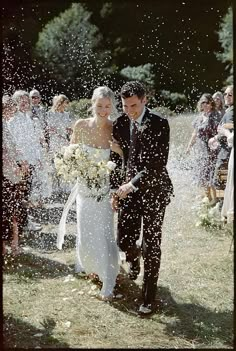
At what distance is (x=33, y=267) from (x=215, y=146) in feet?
→ 6.41

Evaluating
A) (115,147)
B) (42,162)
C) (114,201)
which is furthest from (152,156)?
(42,162)

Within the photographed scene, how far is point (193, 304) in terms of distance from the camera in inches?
128

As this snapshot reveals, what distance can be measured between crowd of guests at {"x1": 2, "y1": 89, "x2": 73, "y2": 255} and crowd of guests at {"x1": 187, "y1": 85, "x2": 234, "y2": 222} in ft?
4.63

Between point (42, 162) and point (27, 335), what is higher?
point (42, 162)

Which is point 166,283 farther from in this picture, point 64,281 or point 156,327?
point 64,281

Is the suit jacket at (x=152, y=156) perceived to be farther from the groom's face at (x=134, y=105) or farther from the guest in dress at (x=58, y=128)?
the guest in dress at (x=58, y=128)

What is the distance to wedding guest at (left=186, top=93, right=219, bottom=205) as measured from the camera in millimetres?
4574

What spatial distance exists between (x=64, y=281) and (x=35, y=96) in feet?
7.72

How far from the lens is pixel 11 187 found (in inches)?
150

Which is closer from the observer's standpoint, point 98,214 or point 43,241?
point 98,214

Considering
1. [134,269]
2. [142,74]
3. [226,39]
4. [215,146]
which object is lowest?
[134,269]

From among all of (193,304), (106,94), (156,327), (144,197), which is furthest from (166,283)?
(106,94)

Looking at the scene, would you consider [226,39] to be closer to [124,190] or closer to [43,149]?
[43,149]

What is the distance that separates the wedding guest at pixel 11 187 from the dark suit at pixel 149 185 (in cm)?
95
